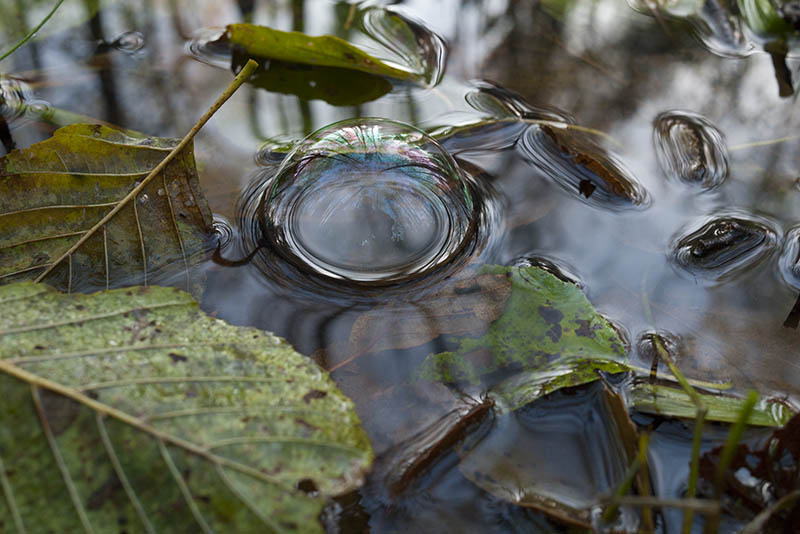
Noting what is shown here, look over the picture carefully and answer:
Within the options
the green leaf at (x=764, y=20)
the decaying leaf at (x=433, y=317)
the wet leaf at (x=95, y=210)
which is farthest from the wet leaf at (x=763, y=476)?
the green leaf at (x=764, y=20)

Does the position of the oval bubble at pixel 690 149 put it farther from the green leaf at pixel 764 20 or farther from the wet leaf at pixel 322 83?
the wet leaf at pixel 322 83

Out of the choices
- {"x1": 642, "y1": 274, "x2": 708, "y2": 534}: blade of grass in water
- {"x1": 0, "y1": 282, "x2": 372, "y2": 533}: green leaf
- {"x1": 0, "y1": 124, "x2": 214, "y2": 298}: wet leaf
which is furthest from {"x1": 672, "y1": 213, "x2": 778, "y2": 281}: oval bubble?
{"x1": 0, "y1": 124, "x2": 214, "y2": 298}: wet leaf

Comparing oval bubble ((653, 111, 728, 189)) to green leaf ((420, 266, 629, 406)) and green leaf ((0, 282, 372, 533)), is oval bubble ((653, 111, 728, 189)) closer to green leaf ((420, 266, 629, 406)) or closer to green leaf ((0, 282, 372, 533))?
green leaf ((420, 266, 629, 406))

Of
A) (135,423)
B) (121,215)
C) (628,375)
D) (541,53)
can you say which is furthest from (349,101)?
(135,423)

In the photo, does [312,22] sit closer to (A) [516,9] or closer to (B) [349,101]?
(B) [349,101]

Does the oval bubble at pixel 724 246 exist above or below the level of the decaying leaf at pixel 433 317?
above

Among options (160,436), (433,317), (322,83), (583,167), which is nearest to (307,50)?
(322,83)
